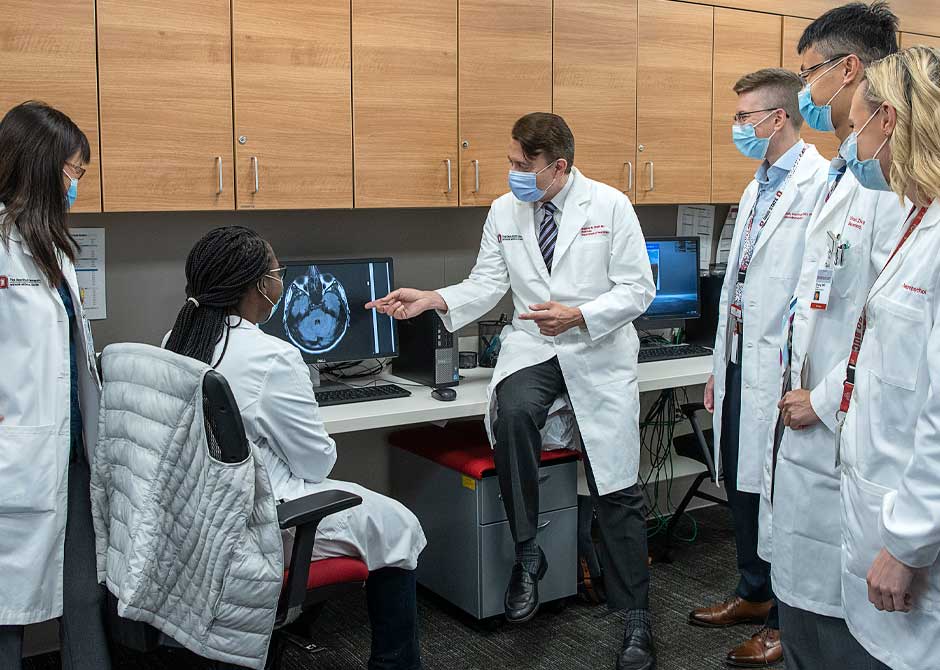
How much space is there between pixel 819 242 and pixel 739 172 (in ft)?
5.78

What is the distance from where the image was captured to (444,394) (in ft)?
9.68

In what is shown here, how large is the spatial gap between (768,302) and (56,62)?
1.97 metres

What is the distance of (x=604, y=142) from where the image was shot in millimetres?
3398

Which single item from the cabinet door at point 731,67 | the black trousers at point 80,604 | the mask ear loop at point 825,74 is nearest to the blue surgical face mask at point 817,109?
the mask ear loop at point 825,74

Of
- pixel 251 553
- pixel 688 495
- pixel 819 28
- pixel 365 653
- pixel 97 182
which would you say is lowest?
pixel 365 653

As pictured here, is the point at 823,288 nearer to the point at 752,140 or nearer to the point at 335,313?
the point at 752,140

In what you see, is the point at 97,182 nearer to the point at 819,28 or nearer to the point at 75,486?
the point at 75,486

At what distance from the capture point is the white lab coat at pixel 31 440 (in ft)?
6.14

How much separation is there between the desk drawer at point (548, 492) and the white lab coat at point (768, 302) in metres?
0.55

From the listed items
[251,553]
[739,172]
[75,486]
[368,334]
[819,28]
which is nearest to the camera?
[251,553]

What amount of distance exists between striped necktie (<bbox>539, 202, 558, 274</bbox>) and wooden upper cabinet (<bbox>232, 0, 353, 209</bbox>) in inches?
23.9

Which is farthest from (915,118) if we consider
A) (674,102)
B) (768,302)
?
(674,102)

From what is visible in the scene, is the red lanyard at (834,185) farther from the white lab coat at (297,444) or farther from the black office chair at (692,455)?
the black office chair at (692,455)

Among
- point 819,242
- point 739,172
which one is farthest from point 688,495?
point 819,242
